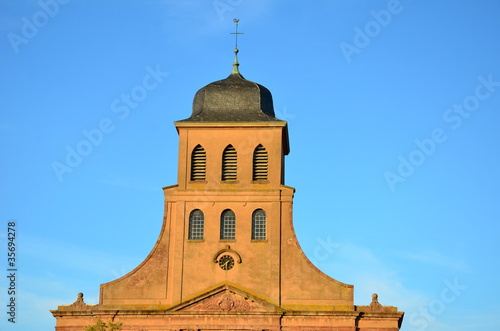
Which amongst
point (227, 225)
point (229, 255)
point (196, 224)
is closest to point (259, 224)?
point (227, 225)

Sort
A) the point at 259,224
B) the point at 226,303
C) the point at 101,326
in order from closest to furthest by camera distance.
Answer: the point at 101,326
the point at 226,303
the point at 259,224

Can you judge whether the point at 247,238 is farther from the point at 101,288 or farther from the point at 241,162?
the point at 101,288

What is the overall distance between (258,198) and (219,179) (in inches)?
79.0

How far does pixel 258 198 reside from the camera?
→ 51.4m

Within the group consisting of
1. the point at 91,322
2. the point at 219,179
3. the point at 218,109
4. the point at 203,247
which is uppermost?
the point at 218,109

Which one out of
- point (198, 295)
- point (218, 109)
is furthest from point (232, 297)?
point (218, 109)

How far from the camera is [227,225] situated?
2019 inches

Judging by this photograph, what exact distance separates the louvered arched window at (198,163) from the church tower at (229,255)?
5cm

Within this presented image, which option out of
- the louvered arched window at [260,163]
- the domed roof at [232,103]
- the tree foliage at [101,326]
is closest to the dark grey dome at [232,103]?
the domed roof at [232,103]

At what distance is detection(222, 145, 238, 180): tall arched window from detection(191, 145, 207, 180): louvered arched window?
2.85ft

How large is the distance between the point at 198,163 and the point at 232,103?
10.9ft

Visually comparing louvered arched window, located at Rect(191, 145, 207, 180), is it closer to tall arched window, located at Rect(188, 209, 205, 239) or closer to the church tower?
the church tower

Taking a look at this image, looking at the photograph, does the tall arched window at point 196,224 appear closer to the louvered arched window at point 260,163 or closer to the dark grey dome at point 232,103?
the louvered arched window at point 260,163

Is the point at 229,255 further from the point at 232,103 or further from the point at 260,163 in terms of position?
the point at 232,103
